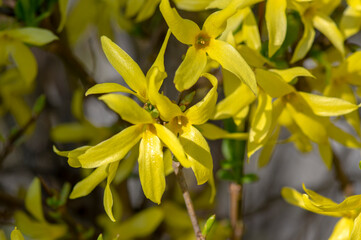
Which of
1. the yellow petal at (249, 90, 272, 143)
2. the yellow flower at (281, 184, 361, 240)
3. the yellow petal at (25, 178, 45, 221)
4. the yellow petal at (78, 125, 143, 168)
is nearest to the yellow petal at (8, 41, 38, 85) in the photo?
the yellow petal at (25, 178, 45, 221)

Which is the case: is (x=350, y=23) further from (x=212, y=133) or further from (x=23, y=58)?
(x=23, y=58)

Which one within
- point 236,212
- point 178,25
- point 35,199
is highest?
point 178,25

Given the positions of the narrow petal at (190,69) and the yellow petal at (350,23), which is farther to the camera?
the yellow petal at (350,23)

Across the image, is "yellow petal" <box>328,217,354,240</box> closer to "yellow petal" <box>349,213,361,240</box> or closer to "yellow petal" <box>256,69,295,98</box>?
"yellow petal" <box>349,213,361,240</box>

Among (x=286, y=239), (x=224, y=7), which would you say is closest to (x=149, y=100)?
(x=224, y=7)

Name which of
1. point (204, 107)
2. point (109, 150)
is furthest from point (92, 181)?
point (204, 107)

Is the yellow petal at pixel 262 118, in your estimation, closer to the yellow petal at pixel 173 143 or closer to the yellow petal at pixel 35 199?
the yellow petal at pixel 173 143

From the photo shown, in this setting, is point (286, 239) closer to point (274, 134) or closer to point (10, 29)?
point (274, 134)

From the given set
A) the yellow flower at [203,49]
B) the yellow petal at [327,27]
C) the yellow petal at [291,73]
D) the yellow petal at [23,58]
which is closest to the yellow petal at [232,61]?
the yellow flower at [203,49]
